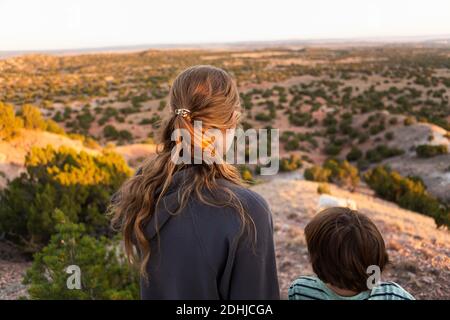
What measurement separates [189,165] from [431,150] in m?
14.9

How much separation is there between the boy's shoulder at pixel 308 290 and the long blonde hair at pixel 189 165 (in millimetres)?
598

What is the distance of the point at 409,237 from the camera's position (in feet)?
22.1

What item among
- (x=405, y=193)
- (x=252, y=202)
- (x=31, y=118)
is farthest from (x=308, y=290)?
(x=31, y=118)

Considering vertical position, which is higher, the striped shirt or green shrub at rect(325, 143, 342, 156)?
the striped shirt

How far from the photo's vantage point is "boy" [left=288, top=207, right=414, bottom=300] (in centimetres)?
186

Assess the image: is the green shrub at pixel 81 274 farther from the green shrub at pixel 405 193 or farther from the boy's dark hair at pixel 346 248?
the green shrub at pixel 405 193

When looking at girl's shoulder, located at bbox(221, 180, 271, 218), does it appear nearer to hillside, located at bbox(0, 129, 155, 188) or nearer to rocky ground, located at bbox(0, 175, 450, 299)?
rocky ground, located at bbox(0, 175, 450, 299)

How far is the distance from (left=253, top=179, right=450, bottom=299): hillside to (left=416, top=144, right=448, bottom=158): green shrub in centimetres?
610

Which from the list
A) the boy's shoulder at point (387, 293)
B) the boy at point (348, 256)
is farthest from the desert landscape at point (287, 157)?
the boy's shoulder at point (387, 293)

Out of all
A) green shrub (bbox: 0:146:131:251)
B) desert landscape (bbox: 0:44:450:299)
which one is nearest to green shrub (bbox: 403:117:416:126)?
desert landscape (bbox: 0:44:450:299)

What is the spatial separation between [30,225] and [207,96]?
5.38 m

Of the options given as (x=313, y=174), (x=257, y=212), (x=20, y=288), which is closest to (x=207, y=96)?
(x=257, y=212)

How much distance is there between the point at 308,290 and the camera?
202cm
